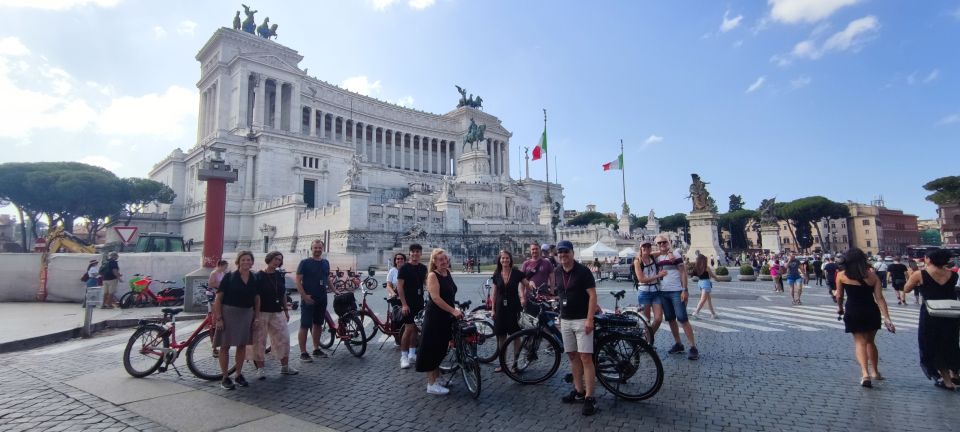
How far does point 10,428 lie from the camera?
477cm

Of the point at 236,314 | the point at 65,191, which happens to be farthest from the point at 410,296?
the point at 65,191

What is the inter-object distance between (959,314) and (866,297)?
91cm

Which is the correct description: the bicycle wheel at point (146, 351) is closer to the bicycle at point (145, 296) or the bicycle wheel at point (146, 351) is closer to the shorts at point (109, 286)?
the bicycle at point (145, 296)

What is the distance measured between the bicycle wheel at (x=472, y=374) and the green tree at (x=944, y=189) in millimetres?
56706

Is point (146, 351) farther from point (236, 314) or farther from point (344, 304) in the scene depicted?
point (344, 304)

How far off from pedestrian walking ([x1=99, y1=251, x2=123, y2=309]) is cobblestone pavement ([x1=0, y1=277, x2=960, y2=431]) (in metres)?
6.49

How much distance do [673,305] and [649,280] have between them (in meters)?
0.56

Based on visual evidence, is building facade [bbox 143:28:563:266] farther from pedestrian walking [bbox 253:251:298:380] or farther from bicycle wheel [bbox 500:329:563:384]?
bicycle wheel [bbox 500:329:563:384]

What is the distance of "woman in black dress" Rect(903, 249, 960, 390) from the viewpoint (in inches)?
223

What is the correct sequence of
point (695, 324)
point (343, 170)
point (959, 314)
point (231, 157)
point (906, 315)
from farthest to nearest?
point (343, 170), point (231, 157), point (906, 315), point (695, 324), point (959, 314)

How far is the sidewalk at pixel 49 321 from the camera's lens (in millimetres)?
9320

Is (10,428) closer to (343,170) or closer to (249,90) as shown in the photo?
(343,170)

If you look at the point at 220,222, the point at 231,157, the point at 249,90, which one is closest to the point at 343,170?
the point at 231,157

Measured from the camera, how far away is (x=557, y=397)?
5.61m
